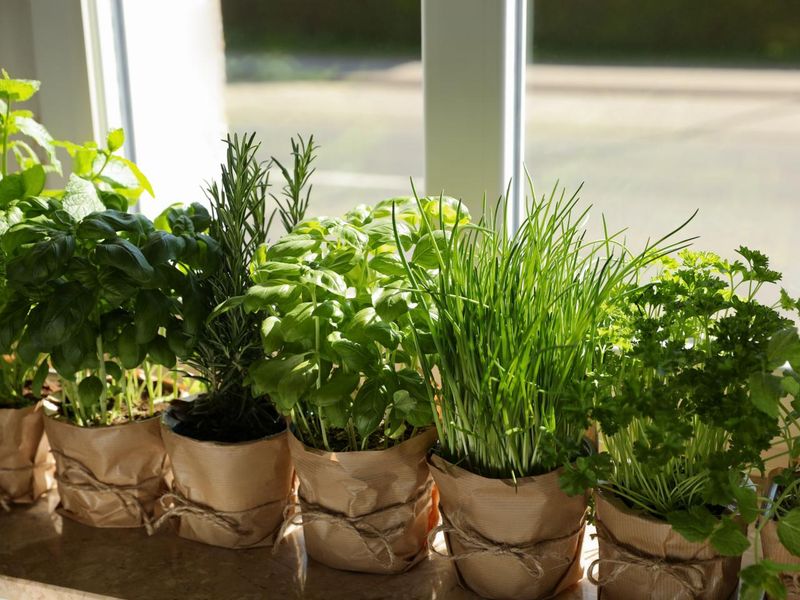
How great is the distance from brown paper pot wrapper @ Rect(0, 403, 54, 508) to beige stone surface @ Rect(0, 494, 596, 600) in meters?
0.07

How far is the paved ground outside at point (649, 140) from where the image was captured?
1060 millimetres

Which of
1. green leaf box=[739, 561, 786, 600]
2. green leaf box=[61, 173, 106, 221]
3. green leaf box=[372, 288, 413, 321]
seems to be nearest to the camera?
green leaf box=[739, 561, 786, 600]

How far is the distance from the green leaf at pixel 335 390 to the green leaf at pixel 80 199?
360 mm

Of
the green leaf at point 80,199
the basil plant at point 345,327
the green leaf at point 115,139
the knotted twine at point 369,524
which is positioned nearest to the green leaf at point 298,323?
the basil plant at point 345,327

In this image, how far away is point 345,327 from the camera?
0.89 metres

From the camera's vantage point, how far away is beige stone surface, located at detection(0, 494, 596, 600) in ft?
3.22

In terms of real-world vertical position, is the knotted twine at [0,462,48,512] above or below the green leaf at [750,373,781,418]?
below

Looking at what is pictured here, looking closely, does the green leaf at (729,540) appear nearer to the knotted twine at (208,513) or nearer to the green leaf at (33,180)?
the knotted twine at (208,513)

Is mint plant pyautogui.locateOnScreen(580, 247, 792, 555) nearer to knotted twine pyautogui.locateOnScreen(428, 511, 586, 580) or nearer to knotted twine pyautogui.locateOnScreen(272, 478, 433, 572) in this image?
knotted twine pyautogui.locateOnScreen(428, 511, 586, 580)

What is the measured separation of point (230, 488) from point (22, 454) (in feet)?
1.07

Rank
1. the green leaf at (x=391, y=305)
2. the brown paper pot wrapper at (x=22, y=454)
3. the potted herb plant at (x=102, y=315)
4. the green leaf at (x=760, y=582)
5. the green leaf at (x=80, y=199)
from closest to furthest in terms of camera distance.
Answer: the green leaf at (x=760, y=582) < the green leaf at (x=391, y=305) < the potted herb plant at (x=102, y=315) < the green leaf at (x=80, y=199) < the brown paper pot wrapper at (x=22, y=454)

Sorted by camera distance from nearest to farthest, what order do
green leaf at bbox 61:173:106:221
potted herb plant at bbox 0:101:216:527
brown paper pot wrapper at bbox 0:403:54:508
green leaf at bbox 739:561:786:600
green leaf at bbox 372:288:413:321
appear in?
green leaf at bbox 739:561:786:600
green leaf at bbox 372:288:413:321
potted herb plant at bbox 0:101:216:527
green leaf at bbox 61:173:106:221
brown paper pot wrapper at bbox 0:403:54:508

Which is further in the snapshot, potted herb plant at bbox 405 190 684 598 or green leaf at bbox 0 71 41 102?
green leaf at bbox 0 71 41 102

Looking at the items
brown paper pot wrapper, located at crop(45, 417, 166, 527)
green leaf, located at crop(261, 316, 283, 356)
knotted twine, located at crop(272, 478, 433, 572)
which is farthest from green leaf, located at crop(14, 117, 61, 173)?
knotted twine, located at crop(272, 478, 433, 572)
